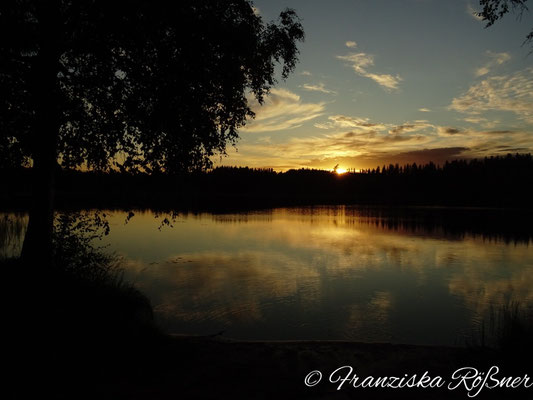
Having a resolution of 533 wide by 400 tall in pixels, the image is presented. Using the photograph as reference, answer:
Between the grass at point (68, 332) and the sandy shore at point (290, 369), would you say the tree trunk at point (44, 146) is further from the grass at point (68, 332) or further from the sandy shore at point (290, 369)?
the sandy shore at point (290, 369)

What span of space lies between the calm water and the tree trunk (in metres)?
4.93

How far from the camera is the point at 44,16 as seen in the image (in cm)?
1079

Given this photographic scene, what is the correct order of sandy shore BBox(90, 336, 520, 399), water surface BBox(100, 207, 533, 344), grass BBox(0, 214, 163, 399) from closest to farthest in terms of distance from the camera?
1. grass BBox(0, 214, 163, 399)
2. sandy shore BBox(90, 336, 520, 399)
3. water surface BBox(100, 207, 533, 344)

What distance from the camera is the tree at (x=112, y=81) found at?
1033 cm

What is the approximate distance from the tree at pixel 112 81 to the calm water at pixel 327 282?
630 centimetres

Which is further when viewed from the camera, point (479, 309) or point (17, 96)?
point (479, 309)

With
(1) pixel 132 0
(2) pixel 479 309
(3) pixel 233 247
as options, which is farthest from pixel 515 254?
(1) pixel 132 0

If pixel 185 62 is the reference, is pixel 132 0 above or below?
above

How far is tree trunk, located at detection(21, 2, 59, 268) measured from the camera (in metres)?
10.4

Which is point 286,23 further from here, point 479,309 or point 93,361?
point 479,309

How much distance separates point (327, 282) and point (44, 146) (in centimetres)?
1461

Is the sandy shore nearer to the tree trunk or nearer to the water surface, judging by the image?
the water surface

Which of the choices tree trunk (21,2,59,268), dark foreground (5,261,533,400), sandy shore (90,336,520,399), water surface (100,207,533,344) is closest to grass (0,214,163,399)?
dark foreground (5,261,533,400)

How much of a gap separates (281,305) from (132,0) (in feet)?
39.5
